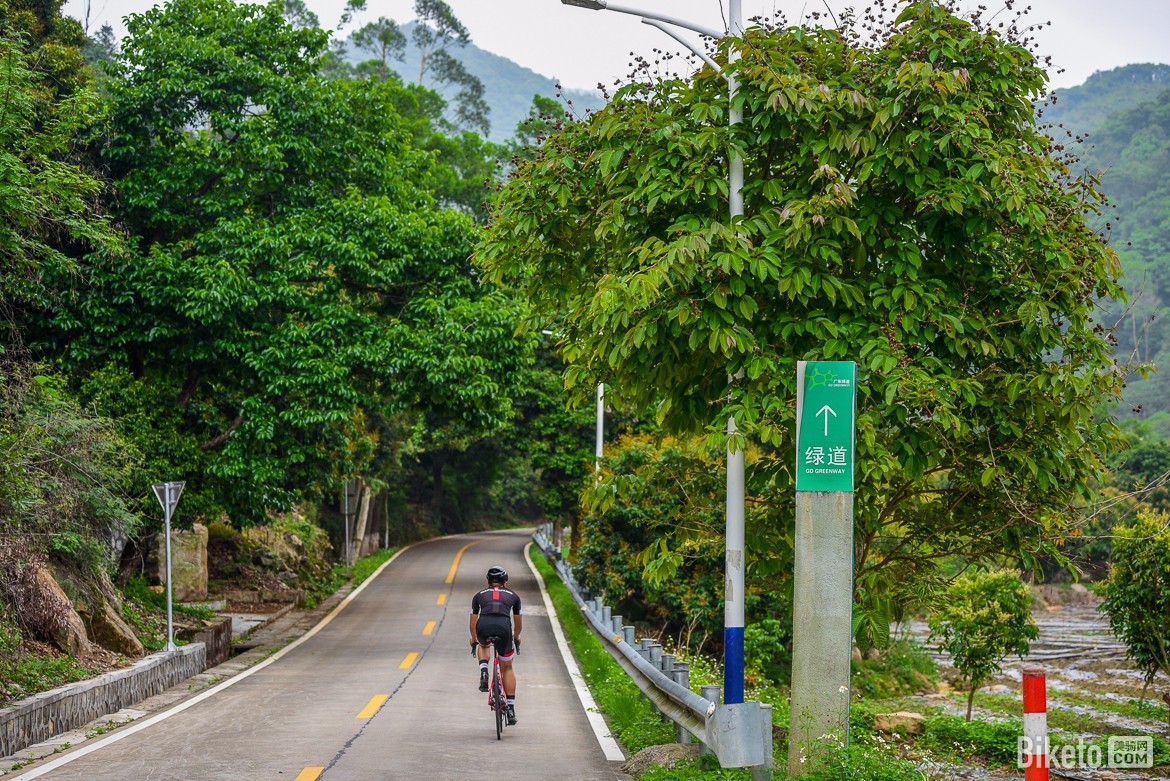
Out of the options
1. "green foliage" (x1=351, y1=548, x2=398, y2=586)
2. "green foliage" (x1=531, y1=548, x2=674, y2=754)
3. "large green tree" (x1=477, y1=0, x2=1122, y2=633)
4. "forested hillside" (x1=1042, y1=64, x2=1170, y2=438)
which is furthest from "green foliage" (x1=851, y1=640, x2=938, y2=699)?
"forested hillside" (x1=1042, y1=64, x2=1170, y2=438)

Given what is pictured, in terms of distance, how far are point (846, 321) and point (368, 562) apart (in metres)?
38.1

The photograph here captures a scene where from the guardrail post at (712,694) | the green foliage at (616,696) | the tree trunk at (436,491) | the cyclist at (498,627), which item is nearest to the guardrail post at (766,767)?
the guardrail post at (712,694)

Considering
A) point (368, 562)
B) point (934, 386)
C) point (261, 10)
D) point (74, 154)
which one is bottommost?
point (368, 562)

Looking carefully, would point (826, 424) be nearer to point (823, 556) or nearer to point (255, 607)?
point (823, 556)

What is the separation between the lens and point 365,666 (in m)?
19.3

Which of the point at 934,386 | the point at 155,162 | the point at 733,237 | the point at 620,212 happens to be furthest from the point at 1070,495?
the point at 155,162

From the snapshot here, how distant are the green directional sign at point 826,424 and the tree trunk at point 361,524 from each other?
37.5 meters

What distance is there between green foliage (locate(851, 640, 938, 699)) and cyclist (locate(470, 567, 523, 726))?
17.1 m

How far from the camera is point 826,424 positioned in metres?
8.07

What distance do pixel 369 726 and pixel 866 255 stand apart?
24.5 feet

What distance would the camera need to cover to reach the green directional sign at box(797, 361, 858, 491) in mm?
8008

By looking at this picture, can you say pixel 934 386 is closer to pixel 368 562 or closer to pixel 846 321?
pixel 846 321

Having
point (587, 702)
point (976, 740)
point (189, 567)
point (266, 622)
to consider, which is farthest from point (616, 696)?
point (189, 567)

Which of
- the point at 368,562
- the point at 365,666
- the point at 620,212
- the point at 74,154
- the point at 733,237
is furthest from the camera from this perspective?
the point at 368,562
